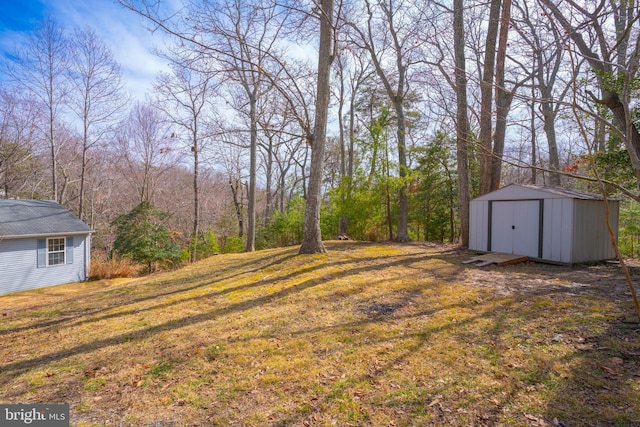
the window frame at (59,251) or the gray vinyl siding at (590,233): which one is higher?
the gray vinyl siding at (590,233)

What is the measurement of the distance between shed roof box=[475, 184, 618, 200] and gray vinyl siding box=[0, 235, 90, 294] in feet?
47.5

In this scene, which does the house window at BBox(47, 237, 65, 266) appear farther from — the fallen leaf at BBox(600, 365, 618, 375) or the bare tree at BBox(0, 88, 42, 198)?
the fallen leaf at BBox(600, 365, 618, 375)

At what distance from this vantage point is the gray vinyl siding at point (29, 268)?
988 centimetres

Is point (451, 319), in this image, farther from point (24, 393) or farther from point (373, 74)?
point (373, 74)

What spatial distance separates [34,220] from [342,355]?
13382 mm

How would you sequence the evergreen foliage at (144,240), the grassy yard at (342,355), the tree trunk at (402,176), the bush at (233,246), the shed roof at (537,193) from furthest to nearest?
1. the bush at (233,246)
2. the evergreen foliage at (144,240)
3. the tree trunk at (402,176)
4. the shed roof at (537,193)
5. the grassy yard at (342,355)

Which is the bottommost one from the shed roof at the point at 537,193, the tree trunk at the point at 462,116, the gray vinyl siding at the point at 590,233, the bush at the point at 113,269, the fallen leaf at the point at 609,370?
the bush at the point at 113,269

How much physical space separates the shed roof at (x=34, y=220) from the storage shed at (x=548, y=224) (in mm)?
14446

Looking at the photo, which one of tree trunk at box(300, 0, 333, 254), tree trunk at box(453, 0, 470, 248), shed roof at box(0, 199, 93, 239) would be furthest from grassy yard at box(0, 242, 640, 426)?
shed roof at box(0, 199, 93, 239)

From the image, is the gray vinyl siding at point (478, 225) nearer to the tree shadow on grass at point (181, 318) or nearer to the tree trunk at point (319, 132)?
the tree shadow on grass at point (181, 318)

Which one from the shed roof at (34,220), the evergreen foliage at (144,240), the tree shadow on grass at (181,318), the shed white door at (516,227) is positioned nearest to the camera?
the tree shadow on grass at (181,318)

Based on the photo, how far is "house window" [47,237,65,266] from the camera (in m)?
11.1

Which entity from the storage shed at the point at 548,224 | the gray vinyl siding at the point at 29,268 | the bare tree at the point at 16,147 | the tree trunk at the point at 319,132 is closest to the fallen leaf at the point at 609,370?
the storage shed at the point at 548,224

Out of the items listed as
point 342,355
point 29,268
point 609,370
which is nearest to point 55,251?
point 29,268
